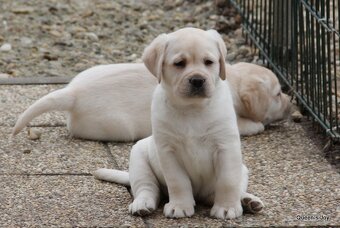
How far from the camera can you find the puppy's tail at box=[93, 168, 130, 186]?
5637mm

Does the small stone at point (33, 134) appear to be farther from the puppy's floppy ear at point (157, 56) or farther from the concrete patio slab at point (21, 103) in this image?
the puppy's floppy ear at point (157, 56)

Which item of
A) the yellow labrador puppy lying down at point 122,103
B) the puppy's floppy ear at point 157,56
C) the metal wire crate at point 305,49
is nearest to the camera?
the puppy's floppy ear at point 157,56

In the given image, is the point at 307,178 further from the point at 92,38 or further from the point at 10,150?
the point at 92,38

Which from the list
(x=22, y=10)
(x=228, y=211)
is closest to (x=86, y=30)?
(x=22, y=10)

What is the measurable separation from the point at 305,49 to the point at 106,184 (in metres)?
2.13

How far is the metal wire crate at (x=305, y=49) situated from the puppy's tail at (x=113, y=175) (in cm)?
152

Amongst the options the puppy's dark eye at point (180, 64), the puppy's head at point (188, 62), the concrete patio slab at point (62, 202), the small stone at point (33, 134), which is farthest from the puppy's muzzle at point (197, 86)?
the small stone at point (33, 134)

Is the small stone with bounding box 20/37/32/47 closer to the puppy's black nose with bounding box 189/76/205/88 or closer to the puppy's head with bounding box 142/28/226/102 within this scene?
the puppy's head with bounding box 142/28/226/102

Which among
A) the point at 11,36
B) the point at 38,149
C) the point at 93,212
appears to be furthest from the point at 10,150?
the point at 11,36

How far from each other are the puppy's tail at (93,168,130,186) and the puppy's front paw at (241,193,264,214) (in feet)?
2.78

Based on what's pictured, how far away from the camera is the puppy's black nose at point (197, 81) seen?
15.7 feet

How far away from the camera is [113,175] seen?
5699 millimetres

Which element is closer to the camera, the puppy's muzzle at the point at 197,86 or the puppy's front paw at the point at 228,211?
the puppy's muzzle at the point at 197,86

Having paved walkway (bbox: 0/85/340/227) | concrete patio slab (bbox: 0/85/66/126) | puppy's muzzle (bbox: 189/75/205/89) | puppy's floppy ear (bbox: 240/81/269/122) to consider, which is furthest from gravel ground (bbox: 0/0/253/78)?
puppy's muzzle (bbox: 189/75/205/89)
